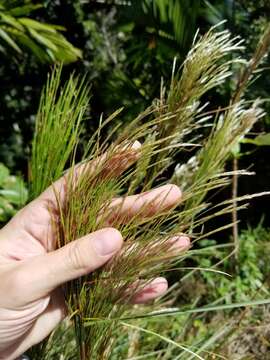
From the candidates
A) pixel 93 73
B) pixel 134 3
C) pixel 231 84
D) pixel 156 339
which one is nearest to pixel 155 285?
pixel 156 339

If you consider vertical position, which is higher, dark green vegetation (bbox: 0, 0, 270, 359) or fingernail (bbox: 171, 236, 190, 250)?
fingernail (bbox: 171, 236, 190, 250)

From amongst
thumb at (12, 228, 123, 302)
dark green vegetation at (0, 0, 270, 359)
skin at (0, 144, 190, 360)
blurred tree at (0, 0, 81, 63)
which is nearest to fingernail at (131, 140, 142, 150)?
skin at (0, 144, 190, 360)

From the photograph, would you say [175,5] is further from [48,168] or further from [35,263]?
[35,263]

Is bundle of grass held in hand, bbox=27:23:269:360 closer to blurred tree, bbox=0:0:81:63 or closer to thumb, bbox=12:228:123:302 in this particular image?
thumb, bbox=12:228:123:302

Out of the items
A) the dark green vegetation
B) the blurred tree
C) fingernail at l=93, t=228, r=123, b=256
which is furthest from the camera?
the blurred tree

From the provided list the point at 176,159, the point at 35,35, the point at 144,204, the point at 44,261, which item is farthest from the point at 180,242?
the point at 35,35

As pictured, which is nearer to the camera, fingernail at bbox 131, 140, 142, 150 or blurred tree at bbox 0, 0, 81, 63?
fingernail at bbox 131, 140, 142, 150

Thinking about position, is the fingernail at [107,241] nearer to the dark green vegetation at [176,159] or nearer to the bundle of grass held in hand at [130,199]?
the bundle of grass held in hand at [130,199]

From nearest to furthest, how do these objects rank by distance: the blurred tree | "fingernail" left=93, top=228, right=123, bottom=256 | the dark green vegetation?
"fingernail" left=93, top=228, right=123, bottom=256 < the dark green vegetation < the blurred tree
